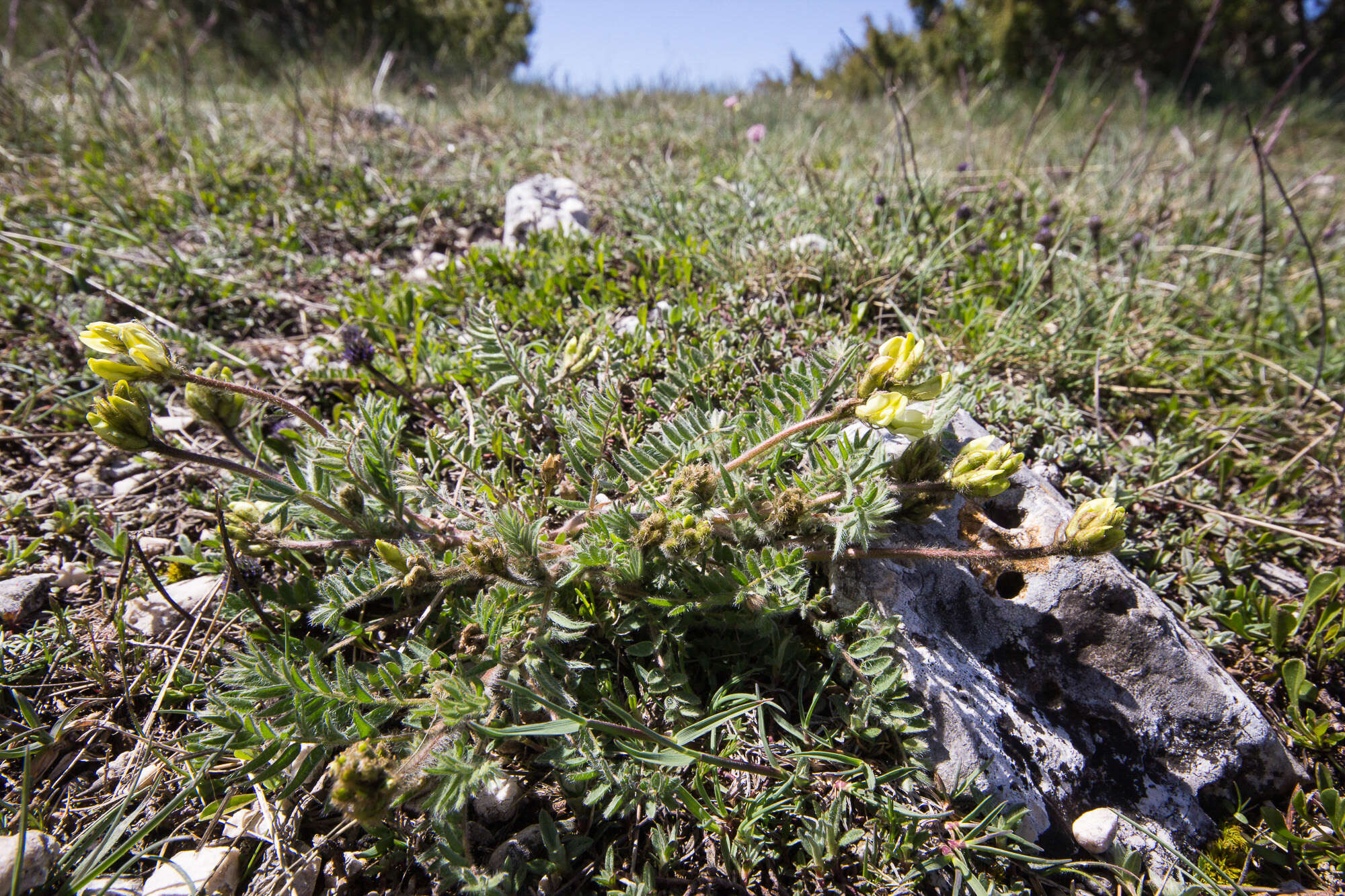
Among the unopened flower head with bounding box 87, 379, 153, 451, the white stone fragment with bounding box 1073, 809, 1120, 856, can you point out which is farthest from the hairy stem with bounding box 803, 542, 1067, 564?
the unopened flower head with bounding box 87, 379, 153, 451

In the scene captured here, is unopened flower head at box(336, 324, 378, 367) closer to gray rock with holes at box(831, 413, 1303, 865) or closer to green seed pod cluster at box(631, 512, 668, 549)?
green seed pod cluster at box(631, 512, 668, 549)

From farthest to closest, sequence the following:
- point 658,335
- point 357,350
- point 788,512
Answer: point 658,335
point 357,350
point 788,512

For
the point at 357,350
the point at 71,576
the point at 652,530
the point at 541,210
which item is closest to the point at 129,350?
the point at 357,350

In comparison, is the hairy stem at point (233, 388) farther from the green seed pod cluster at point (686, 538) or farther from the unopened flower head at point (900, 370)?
the unopened flower head at point (900, 370)

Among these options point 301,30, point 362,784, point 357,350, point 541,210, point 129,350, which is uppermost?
point 301,30

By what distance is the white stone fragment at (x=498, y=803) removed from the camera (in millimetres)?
1544

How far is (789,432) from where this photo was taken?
1.62 meters

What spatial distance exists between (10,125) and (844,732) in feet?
17.4

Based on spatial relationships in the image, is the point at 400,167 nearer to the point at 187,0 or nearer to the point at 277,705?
the point at 277,705

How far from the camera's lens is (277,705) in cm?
150

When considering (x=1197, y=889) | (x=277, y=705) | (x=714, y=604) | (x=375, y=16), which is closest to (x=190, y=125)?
(x=277, y=705)

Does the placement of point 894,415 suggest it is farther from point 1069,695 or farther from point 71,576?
→ point 71,576

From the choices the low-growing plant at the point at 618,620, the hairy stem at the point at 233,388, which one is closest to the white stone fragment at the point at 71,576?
the low-growing plant at the point at 618,620

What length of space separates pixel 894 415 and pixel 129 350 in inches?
68.0
